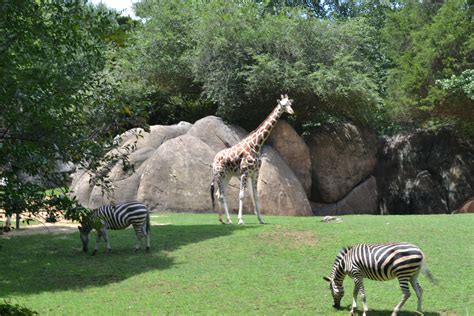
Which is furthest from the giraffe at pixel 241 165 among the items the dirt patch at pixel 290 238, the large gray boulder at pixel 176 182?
the large gray boulder at pixel 176 182

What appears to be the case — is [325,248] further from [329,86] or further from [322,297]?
[329,86]

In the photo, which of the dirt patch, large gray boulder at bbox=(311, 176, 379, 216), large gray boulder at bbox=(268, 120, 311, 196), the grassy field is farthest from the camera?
large gray boulder at bbox=(311, 176, 379, 216)

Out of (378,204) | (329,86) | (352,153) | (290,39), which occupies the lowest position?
(378,204)

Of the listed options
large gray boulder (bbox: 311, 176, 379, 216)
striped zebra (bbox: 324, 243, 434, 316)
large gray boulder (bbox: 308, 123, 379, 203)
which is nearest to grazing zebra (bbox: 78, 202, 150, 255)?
striped zebra (bbox: 324, 243, 434, 316)

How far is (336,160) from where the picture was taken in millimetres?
24469

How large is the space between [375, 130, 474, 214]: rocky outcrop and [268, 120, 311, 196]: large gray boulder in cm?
496

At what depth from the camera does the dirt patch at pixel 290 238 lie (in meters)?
13.1

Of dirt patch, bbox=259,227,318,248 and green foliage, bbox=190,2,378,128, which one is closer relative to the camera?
dirt patch, bbox=259,227,318,248

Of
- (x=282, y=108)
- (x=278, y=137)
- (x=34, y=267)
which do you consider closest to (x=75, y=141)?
(x=34, y=267)

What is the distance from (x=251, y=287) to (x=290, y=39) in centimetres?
1435

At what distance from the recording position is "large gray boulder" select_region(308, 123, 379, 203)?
956 inches

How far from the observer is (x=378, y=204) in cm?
2617

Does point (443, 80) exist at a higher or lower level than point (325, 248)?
higher

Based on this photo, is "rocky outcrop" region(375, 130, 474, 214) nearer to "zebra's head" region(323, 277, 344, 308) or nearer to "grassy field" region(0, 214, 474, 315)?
"grassy field" region(0, 214, 474, 315)
